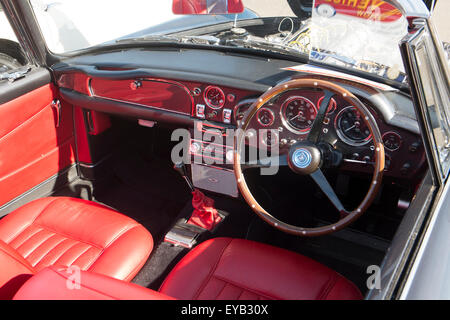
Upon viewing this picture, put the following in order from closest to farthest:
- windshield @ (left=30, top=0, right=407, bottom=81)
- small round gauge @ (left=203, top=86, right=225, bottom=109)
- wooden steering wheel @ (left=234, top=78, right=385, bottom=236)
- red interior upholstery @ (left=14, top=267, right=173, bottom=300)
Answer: red interior upholstery @ (left=14, top=267, right=173, bottom=300) → wooden steering wheel @ (left=234, top=78, right=385, bottom=236) → small round gauge @ (left=203, top=86, right=225, bottom=109) → windshield @ (left=30, top=0, right=407, bottom=81)

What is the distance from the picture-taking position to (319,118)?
1866 mm

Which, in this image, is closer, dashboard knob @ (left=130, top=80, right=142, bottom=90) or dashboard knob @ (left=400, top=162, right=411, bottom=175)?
dashboard knob @ (left=400, top=162, right=411, bottom=175)

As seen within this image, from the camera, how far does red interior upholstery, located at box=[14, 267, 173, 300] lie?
1098 millimetres

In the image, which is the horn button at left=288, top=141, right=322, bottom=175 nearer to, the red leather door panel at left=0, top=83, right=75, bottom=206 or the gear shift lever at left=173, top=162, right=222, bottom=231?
the gear shift lever at left=173, top=162, right=222, bottom=231

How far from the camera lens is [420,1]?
1386mm

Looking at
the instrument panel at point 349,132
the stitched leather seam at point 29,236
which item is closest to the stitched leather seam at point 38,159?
the stitched leather seam at point 29,236

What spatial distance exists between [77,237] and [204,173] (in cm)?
85

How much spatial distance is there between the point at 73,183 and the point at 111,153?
1.15ft

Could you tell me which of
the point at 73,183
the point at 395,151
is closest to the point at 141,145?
the point at 73,183

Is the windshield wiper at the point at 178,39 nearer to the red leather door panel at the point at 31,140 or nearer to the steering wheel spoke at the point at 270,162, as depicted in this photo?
the red leather door panel at the point at 31,140

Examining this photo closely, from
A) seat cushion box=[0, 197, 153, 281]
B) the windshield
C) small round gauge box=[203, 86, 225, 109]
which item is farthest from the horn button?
seat cushion box=[0, 197, 153, 281]

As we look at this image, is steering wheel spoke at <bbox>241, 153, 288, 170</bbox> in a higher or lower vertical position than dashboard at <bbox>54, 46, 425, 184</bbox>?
lower

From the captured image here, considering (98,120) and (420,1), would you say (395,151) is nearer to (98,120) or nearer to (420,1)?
(420,1)
